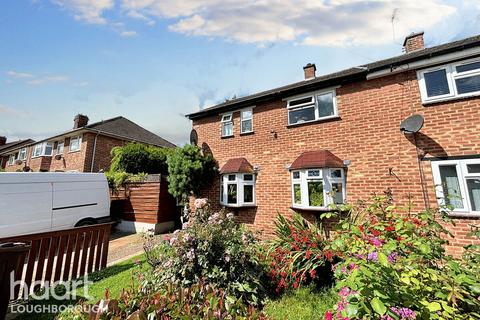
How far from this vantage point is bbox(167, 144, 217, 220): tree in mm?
9656

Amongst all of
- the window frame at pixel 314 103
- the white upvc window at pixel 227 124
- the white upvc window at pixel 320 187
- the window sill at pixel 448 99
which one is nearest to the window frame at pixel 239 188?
the white upvc window at pixel 320 187

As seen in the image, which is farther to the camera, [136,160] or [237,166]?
[136,160]

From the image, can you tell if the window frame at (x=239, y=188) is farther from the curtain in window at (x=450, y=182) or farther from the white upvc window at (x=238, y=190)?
the curtain in window at (x=450, y=182)

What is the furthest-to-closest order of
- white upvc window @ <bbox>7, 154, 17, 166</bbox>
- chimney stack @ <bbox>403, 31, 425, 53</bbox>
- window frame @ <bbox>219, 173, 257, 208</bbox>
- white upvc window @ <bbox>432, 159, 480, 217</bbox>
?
white upvc window @ <bbox>7, 154, 17, 166</bbox> → window frame @ <bbox>219, 173, 257, 208</bbox> → chimney stack @ <bbox>403, 31, 425, 53</bbox> → white upvc window @ <bbox>432, 159, 480, 217</bbox>

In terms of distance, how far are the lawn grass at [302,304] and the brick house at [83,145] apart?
61.6ft

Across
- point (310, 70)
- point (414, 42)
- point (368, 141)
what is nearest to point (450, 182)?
point (368, 141)

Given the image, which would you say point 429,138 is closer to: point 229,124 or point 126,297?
point 229,124

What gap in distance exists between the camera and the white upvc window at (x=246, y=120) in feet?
33.0

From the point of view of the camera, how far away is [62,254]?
197 inches

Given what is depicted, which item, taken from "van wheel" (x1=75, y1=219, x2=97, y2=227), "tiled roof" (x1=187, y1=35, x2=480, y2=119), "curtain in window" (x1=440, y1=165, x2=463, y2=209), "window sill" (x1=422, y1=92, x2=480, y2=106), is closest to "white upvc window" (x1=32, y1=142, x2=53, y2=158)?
"van wheel" (x1=75, y1=219, x2=97, y2=227)

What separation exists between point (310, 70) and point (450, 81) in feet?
20.3

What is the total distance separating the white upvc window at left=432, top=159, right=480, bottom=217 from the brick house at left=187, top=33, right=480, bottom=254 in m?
0.02

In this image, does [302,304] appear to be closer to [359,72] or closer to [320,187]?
[320,187]

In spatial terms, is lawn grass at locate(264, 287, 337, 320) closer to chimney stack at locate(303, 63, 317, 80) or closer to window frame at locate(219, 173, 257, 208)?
window frame at locate(219, 173, 257, 208)
